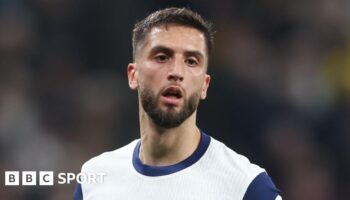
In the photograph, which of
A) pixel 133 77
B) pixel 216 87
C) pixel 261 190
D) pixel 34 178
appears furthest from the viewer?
pixel 216 87

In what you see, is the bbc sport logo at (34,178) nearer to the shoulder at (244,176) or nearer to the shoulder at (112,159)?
the shoulder at (112,159)

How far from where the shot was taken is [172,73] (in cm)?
184

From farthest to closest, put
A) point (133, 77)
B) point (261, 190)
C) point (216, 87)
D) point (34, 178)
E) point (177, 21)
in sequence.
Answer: point (216, 87)
point (34, 178)
point (133, 77)
point (177, 21)
point (261, 190)

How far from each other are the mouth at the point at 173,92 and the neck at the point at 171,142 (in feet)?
0.27

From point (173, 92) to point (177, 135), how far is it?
0.43 feet

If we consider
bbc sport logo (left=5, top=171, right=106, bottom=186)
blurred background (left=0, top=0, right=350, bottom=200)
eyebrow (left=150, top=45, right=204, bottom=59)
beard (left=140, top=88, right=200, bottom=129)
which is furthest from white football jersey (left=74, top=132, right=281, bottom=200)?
blurred background (left=0, top=0, right=350, bottom=200)

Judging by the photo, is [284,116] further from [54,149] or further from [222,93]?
[54,149]

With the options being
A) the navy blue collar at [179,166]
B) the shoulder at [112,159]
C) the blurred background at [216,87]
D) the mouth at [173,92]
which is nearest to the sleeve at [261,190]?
the navy blue collar at [179,166]

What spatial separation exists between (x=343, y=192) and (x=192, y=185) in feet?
6.41

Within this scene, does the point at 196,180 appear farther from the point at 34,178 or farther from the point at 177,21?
the point at 34,178

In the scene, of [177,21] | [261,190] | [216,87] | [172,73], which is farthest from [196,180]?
[216,87]

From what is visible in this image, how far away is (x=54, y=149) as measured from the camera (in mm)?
3564

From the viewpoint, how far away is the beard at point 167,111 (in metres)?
1.86

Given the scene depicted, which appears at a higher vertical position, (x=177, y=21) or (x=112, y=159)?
(x=177, y=21)
